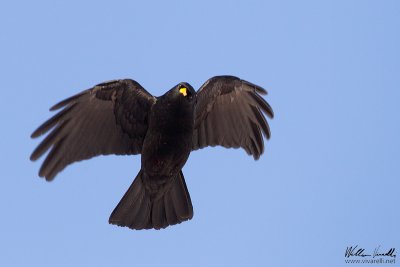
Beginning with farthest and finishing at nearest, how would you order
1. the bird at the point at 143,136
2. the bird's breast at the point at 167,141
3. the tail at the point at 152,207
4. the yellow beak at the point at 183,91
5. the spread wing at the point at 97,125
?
the tail at the point at 152,207 < the spread wing at the point at 97,125 < the bird at the point at 143,136 < the bird's breast at the point at 167,141 < the yellow beak at the point at 183,91

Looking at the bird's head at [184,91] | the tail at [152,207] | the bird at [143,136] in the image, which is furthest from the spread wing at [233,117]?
the bird's head at [184,91]

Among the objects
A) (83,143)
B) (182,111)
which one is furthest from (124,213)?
(182,111)

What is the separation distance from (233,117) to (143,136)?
172 cm

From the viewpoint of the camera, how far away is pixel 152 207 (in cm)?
1097

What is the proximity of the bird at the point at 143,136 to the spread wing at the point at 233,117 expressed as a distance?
2cm

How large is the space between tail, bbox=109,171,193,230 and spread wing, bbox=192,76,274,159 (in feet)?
2.80

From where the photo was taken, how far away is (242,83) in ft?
37.8

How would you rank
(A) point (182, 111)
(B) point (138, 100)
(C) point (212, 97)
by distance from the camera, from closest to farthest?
(A) point (182, 111), (B) point (138, 100), (C) point (212, 97)

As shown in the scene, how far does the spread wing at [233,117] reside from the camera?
11.3 m

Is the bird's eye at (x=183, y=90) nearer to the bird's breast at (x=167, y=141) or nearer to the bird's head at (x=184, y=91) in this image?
the bird's head at (x=184, y=91)

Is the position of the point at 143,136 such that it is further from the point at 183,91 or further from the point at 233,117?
the point at 233,117

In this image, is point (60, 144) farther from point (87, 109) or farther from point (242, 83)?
point (242, 83)

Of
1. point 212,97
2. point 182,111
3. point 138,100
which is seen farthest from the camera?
point 212,97

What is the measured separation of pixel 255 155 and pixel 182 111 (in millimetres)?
2246
